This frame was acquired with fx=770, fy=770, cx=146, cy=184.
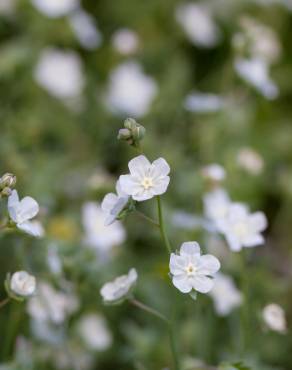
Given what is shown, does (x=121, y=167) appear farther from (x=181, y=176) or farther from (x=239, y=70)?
(x=239, y=70)

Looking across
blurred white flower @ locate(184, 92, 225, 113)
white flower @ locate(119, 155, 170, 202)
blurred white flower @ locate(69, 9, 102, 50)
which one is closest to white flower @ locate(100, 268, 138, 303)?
white flower @ locate(119, 155, 170, 202)

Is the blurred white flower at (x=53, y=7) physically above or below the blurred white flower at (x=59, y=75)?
above

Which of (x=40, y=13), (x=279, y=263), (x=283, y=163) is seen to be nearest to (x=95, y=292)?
(x=279, y=263)

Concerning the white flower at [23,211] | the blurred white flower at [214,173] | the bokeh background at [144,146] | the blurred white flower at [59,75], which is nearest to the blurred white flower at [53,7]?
the bokeh background at [144,146]

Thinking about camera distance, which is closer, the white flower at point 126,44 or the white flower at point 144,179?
the white flower at point 144,179

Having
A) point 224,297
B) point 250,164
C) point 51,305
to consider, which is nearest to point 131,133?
point 51,305

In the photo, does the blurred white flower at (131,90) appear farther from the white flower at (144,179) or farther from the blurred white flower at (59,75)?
the white flower at (144,179)

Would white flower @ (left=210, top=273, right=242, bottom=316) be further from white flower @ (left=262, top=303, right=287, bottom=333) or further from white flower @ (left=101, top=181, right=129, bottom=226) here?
white flower @ (left=101, top=181, right=129, bottom=226)
